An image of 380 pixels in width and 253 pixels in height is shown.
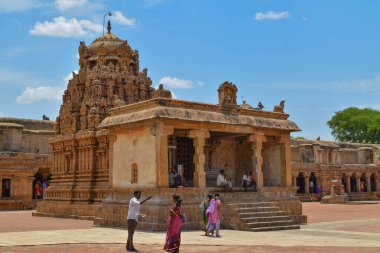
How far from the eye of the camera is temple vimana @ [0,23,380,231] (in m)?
18.2

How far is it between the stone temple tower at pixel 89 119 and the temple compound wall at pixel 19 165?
7.62 metres

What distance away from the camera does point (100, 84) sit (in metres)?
28.6

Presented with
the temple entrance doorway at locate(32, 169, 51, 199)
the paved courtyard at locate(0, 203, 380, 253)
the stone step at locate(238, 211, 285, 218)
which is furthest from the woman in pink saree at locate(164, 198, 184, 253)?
the temple entrance doorway at locate(32, 169, 51, 199)

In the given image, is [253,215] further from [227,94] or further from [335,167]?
[335,167]

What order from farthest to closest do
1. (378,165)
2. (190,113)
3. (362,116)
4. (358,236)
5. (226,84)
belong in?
(362,116) < (378,165) < (226,84) < (190,113) < (358,236)

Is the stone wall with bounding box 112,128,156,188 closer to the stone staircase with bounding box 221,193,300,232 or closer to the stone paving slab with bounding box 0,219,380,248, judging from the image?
the stone paving slab with bounding box 0,219,380,248

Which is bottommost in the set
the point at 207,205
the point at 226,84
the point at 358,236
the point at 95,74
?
the point at 358,236

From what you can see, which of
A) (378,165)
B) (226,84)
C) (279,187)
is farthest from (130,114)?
(378,165)

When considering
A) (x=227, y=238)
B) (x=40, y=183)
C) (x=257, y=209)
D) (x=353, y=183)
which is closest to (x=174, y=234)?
(x=227, y=238)

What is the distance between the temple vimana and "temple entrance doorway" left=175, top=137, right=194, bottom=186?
5cm

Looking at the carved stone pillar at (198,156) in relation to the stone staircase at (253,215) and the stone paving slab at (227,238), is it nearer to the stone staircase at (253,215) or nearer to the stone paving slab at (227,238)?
the stone staircase at (253,215)

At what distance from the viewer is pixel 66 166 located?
29234mm

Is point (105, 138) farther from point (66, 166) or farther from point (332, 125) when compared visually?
point (332, 125)

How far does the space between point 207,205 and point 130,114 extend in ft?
16.4
